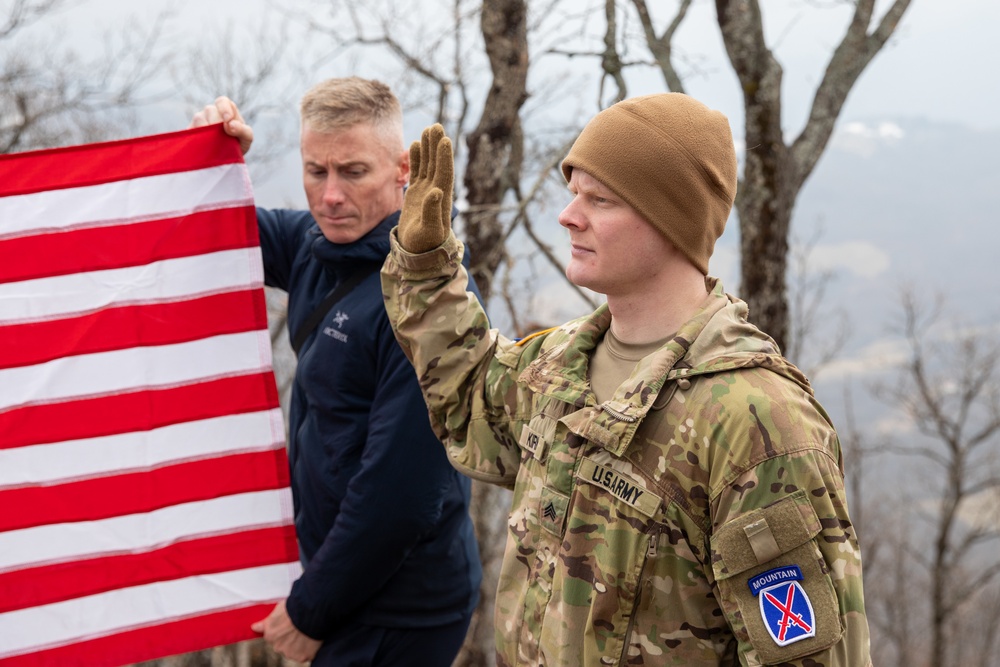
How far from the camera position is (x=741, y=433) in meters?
1.72

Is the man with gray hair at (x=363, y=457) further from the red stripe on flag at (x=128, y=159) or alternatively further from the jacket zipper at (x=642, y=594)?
the jacket zipper at (x=642, y=594)

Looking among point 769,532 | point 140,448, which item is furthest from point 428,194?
point 140,448

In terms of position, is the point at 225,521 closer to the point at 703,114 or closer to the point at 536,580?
the point at 536,580

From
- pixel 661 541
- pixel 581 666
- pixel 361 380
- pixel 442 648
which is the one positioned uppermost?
pixel 361 380

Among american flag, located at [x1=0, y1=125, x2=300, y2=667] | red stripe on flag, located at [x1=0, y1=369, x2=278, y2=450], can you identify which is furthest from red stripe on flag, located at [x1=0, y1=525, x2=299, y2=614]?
red stripe on flag, located at [x1=0, y1=369, x2=278, y2=450]

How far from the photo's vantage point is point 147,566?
9.75 feet

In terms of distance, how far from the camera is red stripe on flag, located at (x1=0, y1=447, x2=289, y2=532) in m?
2.89

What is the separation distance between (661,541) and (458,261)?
849mm

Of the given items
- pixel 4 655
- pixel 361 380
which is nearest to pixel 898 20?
pixel 361 380

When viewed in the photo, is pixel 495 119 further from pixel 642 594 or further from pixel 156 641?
pixel 642 594

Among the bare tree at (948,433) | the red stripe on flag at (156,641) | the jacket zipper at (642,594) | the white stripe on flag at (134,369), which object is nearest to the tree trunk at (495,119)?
the white stripe on flag at (134,369)

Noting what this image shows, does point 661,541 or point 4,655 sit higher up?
point 661,541

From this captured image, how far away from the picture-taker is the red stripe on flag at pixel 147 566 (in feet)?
9.45

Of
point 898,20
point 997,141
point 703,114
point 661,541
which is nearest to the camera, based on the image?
point 661,541
